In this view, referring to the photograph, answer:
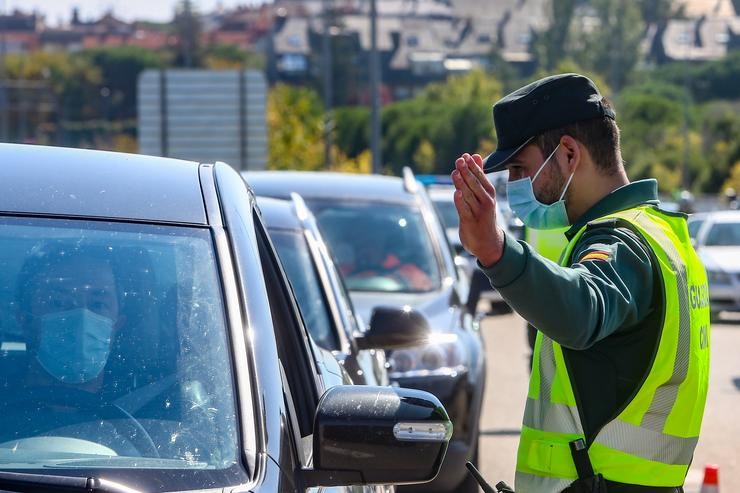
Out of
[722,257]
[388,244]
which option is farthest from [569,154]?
[722,257]

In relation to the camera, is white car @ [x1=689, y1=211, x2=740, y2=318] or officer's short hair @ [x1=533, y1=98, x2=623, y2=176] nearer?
officer's short hair @ [x1=533, y1=98, x2=623, y2=176]

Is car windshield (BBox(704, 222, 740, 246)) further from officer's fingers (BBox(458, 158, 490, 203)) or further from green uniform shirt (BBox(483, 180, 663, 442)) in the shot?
officer's fingers (BBox(458, 158, 490, 203))

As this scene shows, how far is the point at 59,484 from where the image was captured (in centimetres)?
272

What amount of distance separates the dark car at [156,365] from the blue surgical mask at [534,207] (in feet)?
1.93

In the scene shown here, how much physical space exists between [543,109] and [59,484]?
1.34m

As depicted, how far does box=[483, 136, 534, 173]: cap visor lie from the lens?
346cm

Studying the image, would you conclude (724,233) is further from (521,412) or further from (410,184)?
(410,184)

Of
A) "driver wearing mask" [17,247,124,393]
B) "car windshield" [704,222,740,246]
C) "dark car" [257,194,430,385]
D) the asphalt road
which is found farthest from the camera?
"car windshield" [704,222,740,246]

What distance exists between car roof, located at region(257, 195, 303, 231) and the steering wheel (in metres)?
3.47

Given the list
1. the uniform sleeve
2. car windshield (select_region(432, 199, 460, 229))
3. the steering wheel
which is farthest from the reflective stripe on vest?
car windshield (select_region(432, 199, 460, 229))

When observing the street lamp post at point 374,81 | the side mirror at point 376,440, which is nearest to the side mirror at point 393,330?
the side mirror at point 376,440

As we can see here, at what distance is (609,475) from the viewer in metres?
3.33

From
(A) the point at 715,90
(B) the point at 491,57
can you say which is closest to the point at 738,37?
(A) the point at 715,90

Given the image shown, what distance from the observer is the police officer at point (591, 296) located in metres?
2.99
